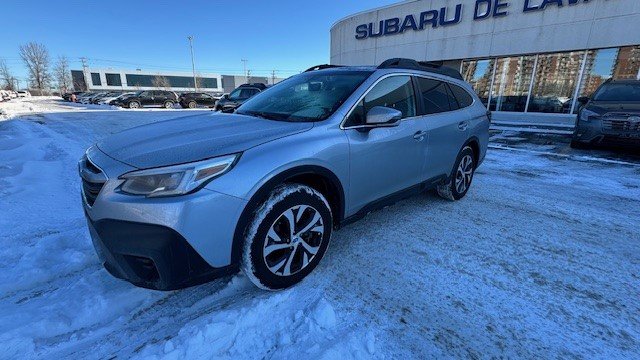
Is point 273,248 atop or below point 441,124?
below

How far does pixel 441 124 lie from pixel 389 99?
2.84 feet

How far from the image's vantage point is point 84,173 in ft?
6.93

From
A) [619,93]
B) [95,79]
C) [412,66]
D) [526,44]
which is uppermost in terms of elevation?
[95,79]

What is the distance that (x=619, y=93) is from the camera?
7355mm

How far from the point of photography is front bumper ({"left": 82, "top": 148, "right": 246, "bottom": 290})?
176 cm

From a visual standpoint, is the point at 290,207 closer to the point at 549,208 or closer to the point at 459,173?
the point at 459,173

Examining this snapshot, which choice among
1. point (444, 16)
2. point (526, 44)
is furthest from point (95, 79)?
point (526, 44)

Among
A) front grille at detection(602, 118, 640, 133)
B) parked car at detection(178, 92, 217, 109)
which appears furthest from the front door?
parked car at detection(178, 92, 217, 109)

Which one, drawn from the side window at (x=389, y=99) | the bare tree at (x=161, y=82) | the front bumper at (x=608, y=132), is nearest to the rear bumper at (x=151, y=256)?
the side window at (x=389, y=99)

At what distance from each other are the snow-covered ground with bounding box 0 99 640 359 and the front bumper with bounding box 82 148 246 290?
1.18 feet

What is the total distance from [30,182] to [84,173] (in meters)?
3.18

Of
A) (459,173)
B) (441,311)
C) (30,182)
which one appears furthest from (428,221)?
(30,182)

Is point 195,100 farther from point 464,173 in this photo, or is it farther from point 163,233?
point 163,233

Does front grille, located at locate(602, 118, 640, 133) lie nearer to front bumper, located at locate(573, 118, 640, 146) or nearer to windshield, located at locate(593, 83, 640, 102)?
front bumper, located at locate(573, 118, 640, 146)
